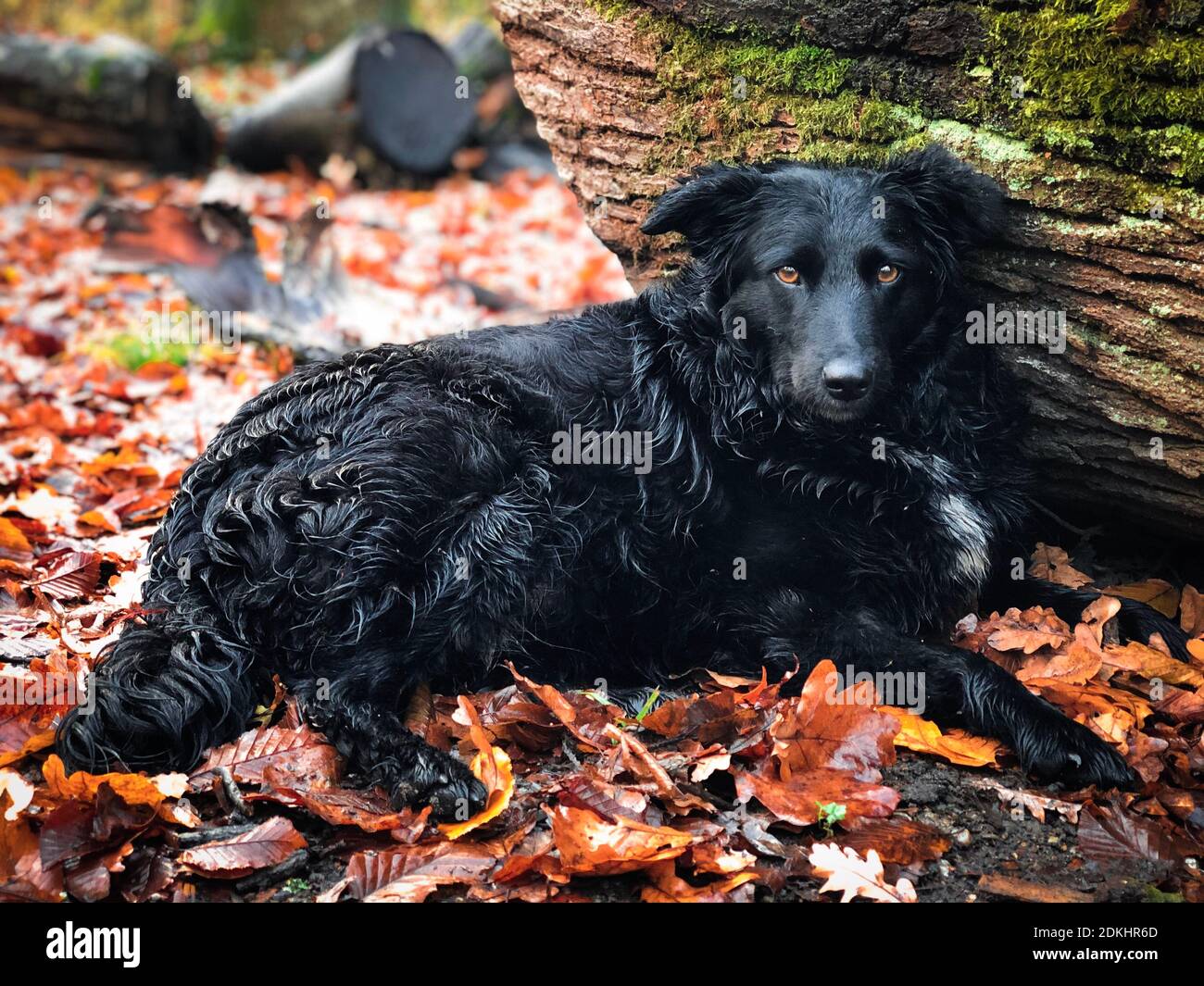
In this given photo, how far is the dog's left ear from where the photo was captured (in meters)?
3.74

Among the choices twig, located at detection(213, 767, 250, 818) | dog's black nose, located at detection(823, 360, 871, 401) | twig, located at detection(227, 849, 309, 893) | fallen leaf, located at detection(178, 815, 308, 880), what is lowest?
twig, located at detection(227, 849, 309, 893)

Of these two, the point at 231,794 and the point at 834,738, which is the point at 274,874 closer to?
the point at 231,794

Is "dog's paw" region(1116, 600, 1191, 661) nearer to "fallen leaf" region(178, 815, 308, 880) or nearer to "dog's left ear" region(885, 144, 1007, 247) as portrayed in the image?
"dog's left ear" region(885, 144, 1007, 247)

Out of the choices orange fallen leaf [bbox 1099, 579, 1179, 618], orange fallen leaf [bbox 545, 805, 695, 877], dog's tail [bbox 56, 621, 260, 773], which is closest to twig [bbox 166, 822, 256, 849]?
dog's tail [bbox 56, 621, 260, 773]

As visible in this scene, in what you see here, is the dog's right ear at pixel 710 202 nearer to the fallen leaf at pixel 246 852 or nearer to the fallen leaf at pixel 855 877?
the fallen leaf at pixel 855 877

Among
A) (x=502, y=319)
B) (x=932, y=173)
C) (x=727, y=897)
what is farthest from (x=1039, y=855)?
(x=502, y=319)

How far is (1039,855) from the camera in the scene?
9.60 feet

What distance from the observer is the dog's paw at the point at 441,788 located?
3115 millimetres

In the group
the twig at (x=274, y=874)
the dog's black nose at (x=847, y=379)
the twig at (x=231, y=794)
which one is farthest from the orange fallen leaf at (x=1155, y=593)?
the twig at (x=231, y=794)

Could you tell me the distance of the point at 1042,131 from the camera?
3.74 meters

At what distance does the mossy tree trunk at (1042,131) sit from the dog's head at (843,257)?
9.3 inches

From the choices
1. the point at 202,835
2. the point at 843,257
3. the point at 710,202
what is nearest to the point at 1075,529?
the point at 843,257

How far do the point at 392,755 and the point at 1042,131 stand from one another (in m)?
3.00

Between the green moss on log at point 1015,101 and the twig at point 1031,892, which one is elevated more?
the green moss on log at point 1015,101
